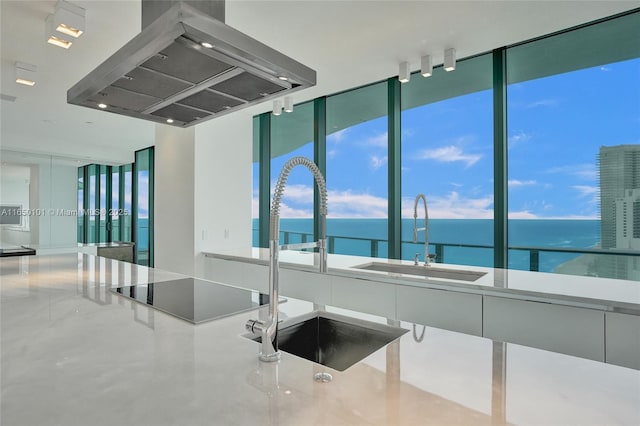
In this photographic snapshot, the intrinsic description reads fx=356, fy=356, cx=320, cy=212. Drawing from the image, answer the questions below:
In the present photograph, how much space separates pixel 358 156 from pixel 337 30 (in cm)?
257

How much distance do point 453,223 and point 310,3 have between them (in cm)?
327

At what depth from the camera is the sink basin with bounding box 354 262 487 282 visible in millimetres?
2287

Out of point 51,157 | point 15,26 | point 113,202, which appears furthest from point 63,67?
point 113,202

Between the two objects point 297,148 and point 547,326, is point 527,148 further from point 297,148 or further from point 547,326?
point 297,148

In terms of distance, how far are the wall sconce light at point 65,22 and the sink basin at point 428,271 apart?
2347mm

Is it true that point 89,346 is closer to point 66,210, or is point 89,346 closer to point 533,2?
point 533,2

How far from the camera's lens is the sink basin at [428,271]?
2287 mm

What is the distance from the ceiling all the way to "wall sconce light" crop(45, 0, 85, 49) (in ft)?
0.17

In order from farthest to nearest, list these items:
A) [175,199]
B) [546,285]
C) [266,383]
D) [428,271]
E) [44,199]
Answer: [44,199] → [175,199] → [428,271] → [546,285] → [266,383]

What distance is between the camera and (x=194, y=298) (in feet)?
5.12

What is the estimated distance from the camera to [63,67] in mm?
3041

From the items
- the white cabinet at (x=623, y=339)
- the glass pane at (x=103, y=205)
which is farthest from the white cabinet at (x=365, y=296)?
the glass pane at (x=103, y=205)

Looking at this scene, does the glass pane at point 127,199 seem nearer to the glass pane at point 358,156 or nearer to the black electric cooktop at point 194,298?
the glass pane at point 358,156

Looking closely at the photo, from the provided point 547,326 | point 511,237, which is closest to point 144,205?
point 511,237
